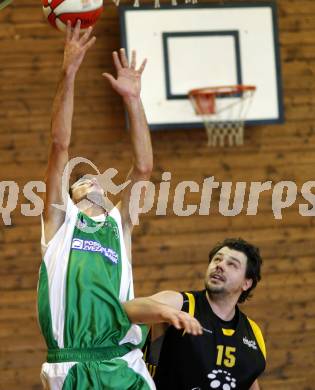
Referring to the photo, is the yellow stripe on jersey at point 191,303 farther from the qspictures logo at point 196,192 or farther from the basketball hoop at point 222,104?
the basketball hoop at point 222,104

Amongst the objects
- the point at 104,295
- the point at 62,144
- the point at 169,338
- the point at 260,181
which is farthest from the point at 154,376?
the point at 260,181

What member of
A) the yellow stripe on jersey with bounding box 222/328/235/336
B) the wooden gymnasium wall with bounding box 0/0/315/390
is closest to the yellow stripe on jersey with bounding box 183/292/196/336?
the yellow stripe on jersey with bounding box 222/328/235/336

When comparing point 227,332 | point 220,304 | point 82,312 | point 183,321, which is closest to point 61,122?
point 82,312

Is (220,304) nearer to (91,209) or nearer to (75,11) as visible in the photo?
(91,209)

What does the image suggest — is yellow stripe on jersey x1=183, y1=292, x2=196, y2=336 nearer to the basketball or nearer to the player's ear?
the player's ear

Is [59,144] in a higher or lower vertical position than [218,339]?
higher

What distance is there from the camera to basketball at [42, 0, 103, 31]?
5.64 metres

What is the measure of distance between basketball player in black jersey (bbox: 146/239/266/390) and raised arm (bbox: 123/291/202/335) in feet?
2.25

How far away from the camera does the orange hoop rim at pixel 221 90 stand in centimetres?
916

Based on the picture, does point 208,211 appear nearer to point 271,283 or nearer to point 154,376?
point 271,283

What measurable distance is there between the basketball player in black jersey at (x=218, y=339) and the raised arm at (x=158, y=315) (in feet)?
2.25

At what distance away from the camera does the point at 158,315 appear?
13.9ft

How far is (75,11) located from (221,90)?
3769 millimetres

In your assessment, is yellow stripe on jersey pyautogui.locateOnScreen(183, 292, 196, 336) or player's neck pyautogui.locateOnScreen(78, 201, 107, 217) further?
yellow stripe on jersey pyautogui.locateOnScreen(183, 292, 196, 336)
